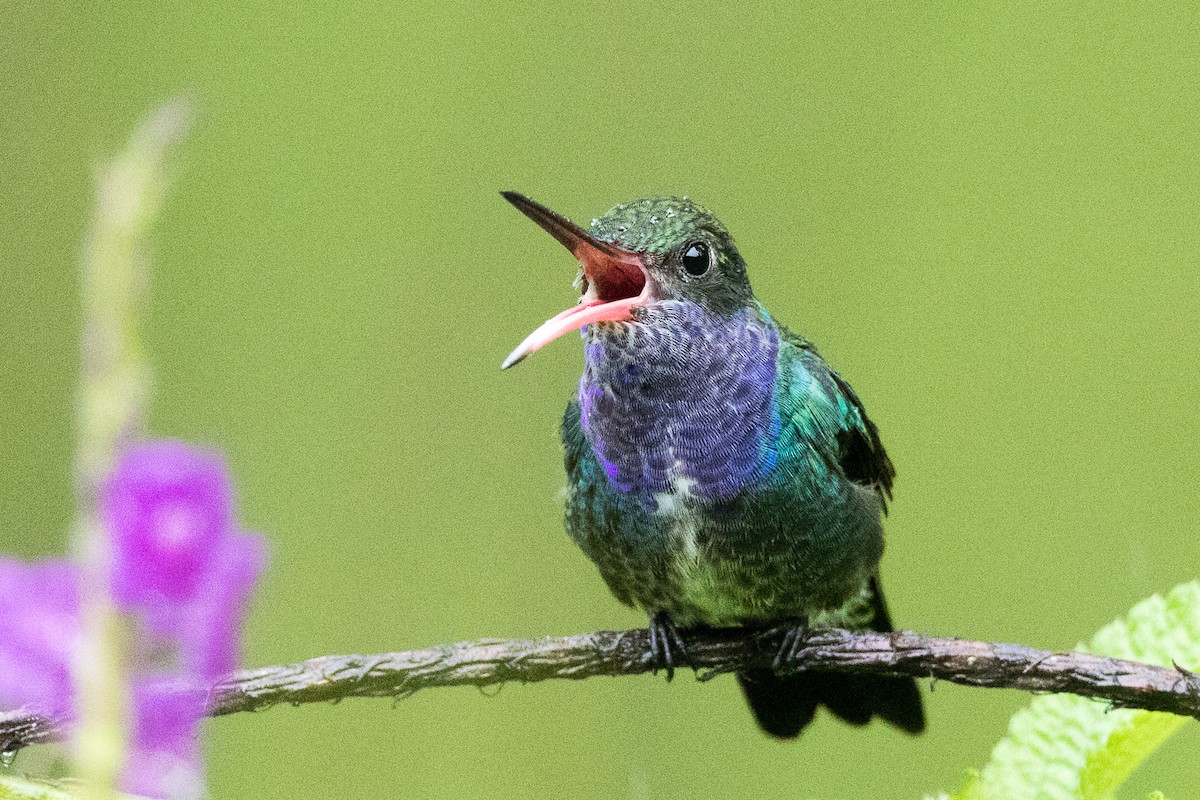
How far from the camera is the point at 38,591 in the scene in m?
0.17

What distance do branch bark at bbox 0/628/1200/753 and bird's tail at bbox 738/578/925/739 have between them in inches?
11.3

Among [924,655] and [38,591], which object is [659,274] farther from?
[38,591]

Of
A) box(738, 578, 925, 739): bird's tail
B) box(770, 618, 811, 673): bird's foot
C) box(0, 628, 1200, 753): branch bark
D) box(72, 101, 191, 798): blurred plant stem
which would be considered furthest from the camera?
box(738, 578, 925, 739): bird's tail

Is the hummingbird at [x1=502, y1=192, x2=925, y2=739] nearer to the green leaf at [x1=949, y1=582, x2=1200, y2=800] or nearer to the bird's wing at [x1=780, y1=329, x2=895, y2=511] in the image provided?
the bird's wing at [x1=780, y1=329, x2=895, y2=511]

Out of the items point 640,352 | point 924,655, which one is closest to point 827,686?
point 640,352

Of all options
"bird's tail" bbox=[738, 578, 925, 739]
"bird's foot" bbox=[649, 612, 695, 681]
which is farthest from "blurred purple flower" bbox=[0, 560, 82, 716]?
"bird's tail" bbox=[738, 578, 925, 739]

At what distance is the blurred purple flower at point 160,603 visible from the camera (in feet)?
0.45

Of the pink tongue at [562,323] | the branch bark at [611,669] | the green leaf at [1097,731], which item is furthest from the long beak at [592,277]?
the green leaf at [1097,731]

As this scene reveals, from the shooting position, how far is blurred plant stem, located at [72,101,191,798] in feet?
0.32

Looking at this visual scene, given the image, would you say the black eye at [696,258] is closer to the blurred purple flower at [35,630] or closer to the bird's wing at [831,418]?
the bird's wing at [831,418]

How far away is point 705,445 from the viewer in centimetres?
68

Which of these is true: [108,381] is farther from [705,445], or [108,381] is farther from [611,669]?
[705,445]

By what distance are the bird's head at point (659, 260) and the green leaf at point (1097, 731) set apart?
27cm

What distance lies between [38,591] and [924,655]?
344 millimetres
